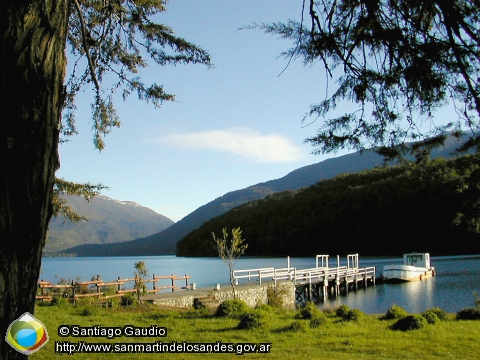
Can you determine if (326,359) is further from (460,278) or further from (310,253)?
(310,253)

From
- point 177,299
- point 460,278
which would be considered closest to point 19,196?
point 177,299

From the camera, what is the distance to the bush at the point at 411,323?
9.57 m

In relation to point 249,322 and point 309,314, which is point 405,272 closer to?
point 309,314

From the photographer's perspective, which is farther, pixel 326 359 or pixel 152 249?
pixel 152 249

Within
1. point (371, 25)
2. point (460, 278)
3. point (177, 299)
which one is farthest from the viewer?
point (460, 278)

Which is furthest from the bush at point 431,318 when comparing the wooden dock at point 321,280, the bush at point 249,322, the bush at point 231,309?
the wooden dock at point 321,280

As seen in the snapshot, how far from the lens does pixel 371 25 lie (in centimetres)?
488

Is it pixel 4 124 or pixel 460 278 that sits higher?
pixel 4 124

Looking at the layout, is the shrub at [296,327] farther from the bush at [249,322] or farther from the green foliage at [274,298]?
the green foliage at [274,298]

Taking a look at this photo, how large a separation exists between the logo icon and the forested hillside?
41.4 m

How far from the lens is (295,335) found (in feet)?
29.7

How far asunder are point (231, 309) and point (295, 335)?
2931 mm

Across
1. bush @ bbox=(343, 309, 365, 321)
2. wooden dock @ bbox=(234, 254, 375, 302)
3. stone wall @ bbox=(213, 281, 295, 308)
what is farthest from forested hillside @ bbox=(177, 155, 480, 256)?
bush @ bbox=(343, 309, 365, 321)

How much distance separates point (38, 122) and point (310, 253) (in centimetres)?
8114
